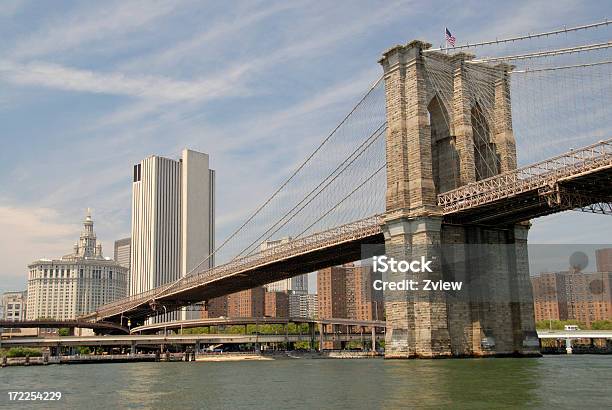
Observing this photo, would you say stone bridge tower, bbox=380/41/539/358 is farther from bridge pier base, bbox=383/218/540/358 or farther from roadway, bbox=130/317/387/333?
roadway, bbox=130/317/387/333

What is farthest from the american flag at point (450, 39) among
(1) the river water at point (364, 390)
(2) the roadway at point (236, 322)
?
(2) the roadway at point (236, 322)

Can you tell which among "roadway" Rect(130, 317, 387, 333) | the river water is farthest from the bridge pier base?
"roadway" Rect(130, 317, 387, 333)

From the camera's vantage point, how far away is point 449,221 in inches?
2331

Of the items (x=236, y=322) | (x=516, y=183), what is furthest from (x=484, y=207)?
(x=236, y=322)

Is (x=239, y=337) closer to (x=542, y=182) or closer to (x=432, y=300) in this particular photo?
(x=432, y=300)

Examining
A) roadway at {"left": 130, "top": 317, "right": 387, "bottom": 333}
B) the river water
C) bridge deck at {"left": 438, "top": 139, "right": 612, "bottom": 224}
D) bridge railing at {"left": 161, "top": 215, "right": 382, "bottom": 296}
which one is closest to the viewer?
the river water

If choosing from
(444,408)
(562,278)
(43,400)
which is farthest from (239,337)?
Answer: (444,408)

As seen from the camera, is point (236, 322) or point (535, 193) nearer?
point (535, 193)

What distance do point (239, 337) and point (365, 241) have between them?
2209 inches

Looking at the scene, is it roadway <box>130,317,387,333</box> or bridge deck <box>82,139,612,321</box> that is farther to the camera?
roadway <box>130,317,387,333</box>

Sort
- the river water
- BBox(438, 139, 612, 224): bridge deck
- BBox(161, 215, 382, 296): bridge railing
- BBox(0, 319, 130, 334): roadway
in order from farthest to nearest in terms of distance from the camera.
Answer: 1. BBox(0, 319, 130, 334): roadway
2. BBox(161, 215, 382, 296): bridge railing
3. BBox(438, 139, 612, 224): bridge deck
4. the river water

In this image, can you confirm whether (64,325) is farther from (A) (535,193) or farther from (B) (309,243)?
(A) (535,193)

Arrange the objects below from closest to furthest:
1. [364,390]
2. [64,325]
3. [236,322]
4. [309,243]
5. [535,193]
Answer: [364,390], [535,193], [309,243], [64,325], [236,322]

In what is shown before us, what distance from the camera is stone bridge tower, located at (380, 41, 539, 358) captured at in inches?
2219
